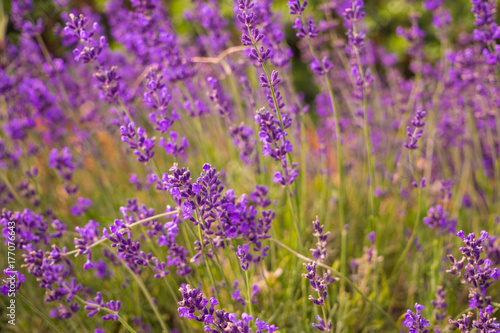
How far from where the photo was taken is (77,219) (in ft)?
11.5

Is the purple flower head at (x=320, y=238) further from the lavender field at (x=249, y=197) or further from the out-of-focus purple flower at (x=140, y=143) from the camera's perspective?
the out-of-focus purple flower at (x=140, y=143)

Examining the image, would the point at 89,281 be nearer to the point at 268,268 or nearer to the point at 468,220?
the point at 268,268

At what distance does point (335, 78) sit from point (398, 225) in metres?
1.28

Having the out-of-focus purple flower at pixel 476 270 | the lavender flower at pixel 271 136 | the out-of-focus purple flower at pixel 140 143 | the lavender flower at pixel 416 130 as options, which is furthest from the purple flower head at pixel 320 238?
the out-of-focus purple flower at pixel 140 143

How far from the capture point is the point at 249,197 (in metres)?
2.28

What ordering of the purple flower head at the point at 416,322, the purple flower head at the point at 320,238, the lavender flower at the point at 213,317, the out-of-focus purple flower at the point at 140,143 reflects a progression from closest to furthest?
the lavender flower at the point at 213,317 → the purple flower head at the point at 416,322 → the purple flower head at the point at 320,238 → the out-of-focus purple flower at the point at 140,143

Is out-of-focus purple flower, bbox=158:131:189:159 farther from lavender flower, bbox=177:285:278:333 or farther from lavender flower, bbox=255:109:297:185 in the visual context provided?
lavender flower, bbox=177:285:278:333

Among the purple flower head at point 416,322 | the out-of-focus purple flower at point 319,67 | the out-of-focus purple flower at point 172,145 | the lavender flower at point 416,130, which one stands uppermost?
the out-of-focus purple flower at point 319,67

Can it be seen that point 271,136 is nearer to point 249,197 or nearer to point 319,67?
point 319,67

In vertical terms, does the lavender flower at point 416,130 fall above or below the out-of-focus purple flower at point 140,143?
above

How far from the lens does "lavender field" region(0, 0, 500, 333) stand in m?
1.65

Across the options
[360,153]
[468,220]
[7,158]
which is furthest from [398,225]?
[7,158]

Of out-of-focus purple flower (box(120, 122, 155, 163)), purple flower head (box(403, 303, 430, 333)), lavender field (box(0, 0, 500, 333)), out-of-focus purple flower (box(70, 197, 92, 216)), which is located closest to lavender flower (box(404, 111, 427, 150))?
lavender field (box(0, 0, 500, 333))

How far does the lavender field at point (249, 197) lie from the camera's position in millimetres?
1650
